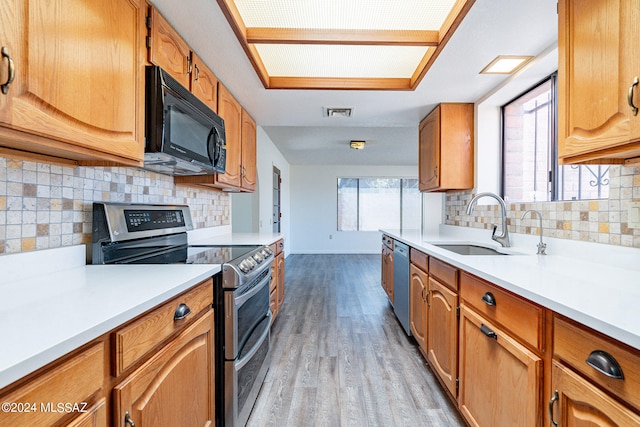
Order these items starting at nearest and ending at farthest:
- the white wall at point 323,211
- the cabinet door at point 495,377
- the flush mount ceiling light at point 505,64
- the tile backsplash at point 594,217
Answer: the cabinet door at point 495,377
the tile backsplash at point 594,217
the flush mount ceiling light at point 505,64
the white wall at point 323,211

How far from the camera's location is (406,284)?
2549 millimetres

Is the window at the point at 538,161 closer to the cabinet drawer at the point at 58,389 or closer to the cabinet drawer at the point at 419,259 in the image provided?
the cabinet drawer at the point at 419,259

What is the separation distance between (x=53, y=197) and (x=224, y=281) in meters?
0.75

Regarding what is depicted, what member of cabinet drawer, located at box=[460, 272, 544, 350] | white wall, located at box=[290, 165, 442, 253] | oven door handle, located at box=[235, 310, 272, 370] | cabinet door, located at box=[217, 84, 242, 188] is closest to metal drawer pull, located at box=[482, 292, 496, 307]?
cabinet drawer, located at box=[460, 272, 544, 350]

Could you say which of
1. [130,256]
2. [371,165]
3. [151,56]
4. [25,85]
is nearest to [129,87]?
[151,56]

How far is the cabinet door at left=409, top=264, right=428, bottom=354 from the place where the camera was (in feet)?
6.82

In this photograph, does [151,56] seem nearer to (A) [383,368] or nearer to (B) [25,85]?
(B) [25,85]

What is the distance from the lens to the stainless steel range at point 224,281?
136cm

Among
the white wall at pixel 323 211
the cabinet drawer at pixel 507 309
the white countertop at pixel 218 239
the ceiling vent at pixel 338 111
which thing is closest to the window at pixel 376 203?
the white wall at pixel 323 211

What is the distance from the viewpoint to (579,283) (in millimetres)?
1036

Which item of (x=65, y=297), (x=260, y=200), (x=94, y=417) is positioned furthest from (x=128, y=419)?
(x=260, y=200)

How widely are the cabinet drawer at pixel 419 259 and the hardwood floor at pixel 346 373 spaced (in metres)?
0.69

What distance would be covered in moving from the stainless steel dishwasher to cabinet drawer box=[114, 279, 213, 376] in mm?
1846

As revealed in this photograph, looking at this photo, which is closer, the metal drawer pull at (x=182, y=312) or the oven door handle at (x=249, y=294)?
the metal drawer pull at (x=182, y=312)
